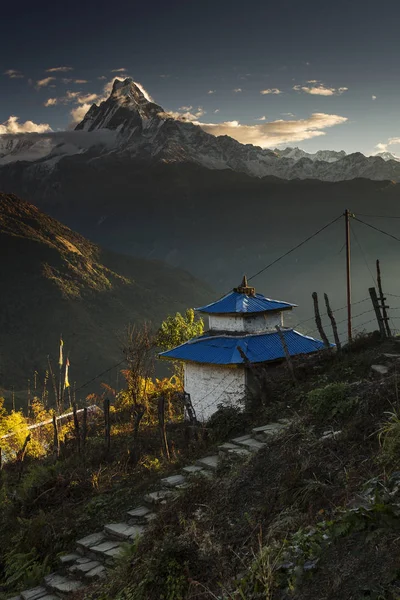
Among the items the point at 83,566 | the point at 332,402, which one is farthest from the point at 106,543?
the point at 332,402

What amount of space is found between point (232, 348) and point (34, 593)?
11.7 m

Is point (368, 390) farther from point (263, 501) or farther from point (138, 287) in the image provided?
point (138, 287)

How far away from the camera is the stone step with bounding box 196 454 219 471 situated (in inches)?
371

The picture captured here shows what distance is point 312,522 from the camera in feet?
17.7

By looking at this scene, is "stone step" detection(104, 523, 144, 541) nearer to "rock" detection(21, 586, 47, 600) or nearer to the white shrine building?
"rock" detection(21, 586, 47, 600)

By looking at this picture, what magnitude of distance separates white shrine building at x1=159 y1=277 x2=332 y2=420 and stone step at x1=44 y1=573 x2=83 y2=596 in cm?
1012

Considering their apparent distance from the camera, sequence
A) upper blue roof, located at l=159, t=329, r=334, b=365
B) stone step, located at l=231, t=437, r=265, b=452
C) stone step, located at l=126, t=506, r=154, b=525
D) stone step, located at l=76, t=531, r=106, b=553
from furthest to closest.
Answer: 1. upper blue roof, located at l=159, t=329, r=334, b=365
2. stone step, located at l=231, t=437, r=265, b=452
3. stone step, located at l=126, t=506, r=154, b=525
4. stone step, located at l=76, t=531, r=106, b=553

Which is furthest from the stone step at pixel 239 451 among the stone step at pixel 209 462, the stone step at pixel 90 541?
the stone step at pixel 90 541

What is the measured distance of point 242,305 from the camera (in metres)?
19.7

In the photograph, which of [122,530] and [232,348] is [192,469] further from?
[232,348]

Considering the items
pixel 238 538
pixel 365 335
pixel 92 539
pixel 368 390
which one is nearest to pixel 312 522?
pixel 238 538

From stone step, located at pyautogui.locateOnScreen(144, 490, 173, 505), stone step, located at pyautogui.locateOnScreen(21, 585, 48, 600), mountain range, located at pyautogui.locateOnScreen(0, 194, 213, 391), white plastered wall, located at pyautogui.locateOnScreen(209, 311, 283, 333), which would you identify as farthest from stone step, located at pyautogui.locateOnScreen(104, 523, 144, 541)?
mountain range, located at pyautogui.locateOnScreen(0, 194, 213, 391)

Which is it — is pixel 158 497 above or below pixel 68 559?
above

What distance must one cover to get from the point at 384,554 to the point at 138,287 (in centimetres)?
12431
